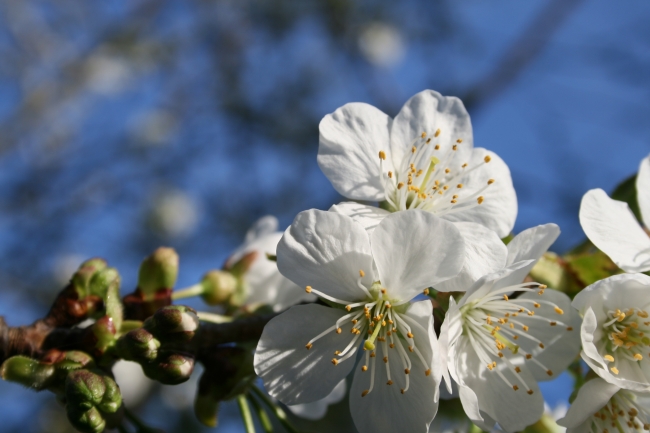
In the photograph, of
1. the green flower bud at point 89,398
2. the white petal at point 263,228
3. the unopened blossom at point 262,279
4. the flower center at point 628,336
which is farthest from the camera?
the white petal at point 263,228

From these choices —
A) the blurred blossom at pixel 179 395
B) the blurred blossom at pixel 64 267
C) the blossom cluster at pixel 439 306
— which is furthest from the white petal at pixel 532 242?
the blurred blossom at pixel 64 267

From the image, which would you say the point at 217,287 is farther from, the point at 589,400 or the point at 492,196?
the point at 589,400

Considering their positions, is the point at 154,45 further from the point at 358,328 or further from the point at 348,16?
the point at 358,328

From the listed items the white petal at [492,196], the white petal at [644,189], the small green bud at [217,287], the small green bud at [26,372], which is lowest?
the white petal at [644,189]

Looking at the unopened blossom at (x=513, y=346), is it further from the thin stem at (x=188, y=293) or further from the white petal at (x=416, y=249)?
the thin stem at (x=188, y=293)

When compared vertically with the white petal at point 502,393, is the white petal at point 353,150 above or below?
above

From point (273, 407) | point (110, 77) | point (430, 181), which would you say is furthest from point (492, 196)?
point (110, 77)
